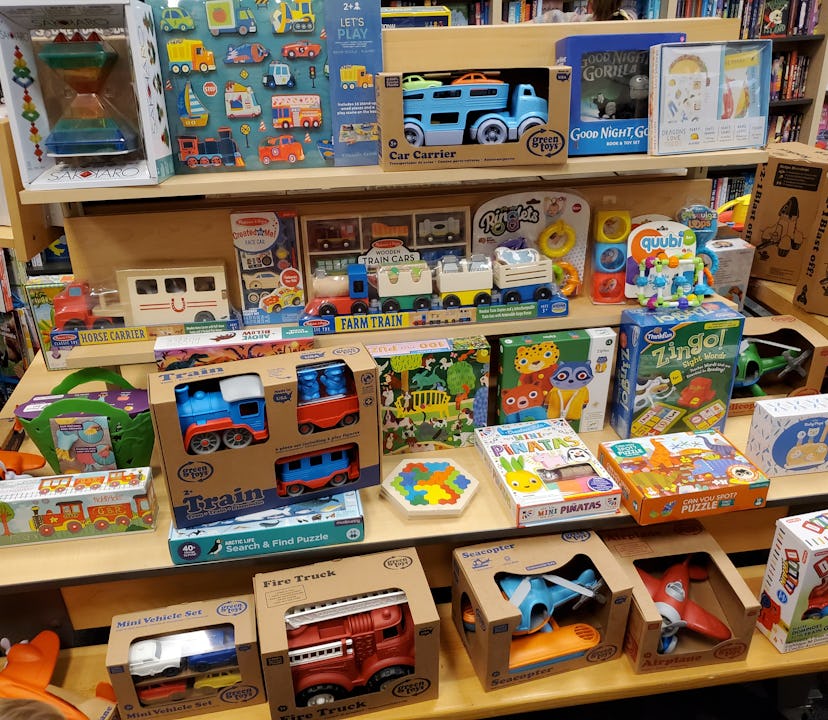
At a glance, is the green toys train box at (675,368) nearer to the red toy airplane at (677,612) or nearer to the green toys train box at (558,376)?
the green toys train box at (558,376)

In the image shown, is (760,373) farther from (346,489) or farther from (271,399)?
(271,399)

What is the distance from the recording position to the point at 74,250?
1608 millimetres

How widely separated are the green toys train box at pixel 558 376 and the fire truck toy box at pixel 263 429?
0.39 metres

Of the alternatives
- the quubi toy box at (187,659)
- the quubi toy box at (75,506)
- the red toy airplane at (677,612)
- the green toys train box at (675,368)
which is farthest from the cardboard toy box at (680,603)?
the quubi toy box at (75,506)

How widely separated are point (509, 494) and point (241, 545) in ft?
1.81

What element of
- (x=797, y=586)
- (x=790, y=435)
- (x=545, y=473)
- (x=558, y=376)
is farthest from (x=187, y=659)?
(x=790, y=435)

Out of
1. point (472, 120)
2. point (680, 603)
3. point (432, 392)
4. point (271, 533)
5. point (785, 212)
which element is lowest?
point (680, 603)

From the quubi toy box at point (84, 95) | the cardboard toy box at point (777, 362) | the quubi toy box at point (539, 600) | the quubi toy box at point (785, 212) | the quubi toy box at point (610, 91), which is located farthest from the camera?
the quubi toy box at point (785, 212)

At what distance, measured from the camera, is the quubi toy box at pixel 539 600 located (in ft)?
4.63

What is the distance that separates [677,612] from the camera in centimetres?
151

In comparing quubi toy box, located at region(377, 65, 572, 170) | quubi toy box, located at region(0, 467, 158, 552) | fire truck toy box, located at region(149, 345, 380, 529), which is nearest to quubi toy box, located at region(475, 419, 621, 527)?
fire truck toy box, located at region(149, 345, 380, 529)

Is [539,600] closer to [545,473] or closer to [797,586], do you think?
[545,473]

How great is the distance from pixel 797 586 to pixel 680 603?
23 centimetres

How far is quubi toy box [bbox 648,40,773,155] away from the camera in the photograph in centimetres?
151
